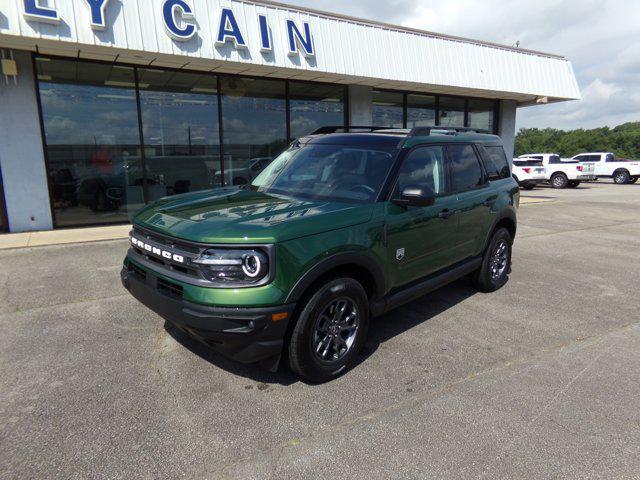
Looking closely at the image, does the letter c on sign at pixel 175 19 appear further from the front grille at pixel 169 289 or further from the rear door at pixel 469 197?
the front grille at pixel 169 289

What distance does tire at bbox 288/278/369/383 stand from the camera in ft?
9.61

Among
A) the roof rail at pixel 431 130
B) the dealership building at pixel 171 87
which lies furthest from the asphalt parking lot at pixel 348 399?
the dealership building at pixel 171 87

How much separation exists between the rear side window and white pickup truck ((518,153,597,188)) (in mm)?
19600

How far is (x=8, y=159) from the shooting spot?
27.6 ft

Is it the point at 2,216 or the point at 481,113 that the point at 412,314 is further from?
the point at 481,113

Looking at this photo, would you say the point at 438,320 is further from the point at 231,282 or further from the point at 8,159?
the point at 8,159

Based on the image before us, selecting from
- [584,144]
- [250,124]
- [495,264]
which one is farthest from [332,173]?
[584,144]

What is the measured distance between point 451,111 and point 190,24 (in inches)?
396

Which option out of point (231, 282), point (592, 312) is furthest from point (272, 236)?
point (592, 312)

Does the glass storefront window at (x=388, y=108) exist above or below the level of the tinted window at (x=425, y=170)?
above

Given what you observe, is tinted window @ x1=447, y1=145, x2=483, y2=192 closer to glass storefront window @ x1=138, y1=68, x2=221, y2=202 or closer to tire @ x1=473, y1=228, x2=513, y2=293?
tire @ x1=473, y1=228, x2=513, y2=293

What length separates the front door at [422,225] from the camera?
139 inches

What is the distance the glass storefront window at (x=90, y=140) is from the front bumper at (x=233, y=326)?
7.81 metres

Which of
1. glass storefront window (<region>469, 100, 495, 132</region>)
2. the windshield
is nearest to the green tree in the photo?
glass storefront window (<region>469, 100, 495, 132</region>)
